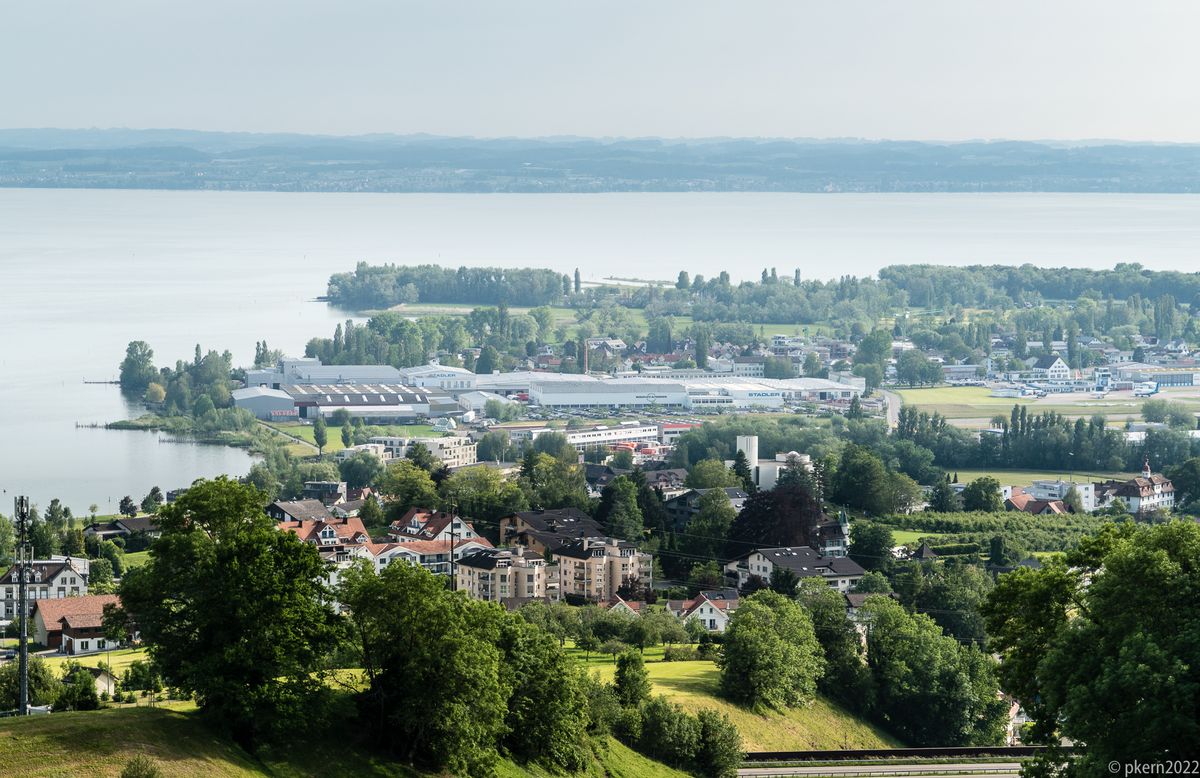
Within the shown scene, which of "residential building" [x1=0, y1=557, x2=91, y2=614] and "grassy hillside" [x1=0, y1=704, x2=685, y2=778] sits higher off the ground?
"grassy hillside" [x1=0, y1=704, x2=685, y2=778]

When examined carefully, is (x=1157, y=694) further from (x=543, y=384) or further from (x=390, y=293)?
(x=390, y=293)

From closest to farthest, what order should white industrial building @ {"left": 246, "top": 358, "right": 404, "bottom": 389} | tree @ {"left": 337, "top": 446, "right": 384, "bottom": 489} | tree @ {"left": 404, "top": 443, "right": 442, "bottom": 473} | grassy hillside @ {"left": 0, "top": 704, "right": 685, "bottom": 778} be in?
grassy hillside @ {"left": 0, "top": 704, "right": 685, "bottom": 778} → tree @ {"left": 404, "top": 443, "right": 442, "bottom": 473} → tree @ {"left": 337, "top": 446, "right": 384, "bottom": 489} → white industrial building @ {"left": 246, "top": 358, "right": 404, "bottom": 389}

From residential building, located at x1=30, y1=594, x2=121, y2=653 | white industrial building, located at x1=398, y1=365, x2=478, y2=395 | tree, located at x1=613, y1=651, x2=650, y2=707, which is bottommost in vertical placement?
white industrial building, located at x1=398, y1=365, x2=478, y2=395

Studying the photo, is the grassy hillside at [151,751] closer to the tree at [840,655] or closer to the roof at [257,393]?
the tree at [840,655]

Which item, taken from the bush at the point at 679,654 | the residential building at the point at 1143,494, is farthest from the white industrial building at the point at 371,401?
the bush at the point at 679,654

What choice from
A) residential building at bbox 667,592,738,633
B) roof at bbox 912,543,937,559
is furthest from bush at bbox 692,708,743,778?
roof at bbox 912,543,937,559

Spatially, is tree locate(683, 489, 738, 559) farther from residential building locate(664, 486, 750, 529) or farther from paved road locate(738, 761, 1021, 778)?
paved road locate(738, 761, 1021, 778)

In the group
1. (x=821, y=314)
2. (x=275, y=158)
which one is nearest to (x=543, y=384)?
(x=821, y=314)
